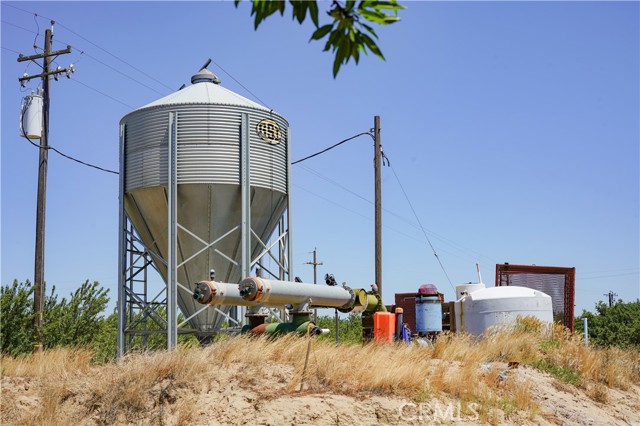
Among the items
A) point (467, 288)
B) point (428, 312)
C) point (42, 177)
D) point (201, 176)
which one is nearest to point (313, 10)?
point (428, 312)

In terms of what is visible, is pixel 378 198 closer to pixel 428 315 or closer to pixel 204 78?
pixel 204 78

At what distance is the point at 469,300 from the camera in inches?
878

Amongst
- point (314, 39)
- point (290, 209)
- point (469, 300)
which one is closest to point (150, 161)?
point (290, 209)

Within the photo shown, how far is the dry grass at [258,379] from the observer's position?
43.9 feet

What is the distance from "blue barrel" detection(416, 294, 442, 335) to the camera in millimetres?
20203

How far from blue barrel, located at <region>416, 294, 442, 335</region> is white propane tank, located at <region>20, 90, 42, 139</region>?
41.6 feet

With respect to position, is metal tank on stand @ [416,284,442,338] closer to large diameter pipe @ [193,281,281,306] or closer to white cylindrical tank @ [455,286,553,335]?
white cylindrical tank @ [455,286,553,335]

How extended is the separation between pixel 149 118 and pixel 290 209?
452 cm

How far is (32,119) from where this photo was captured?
82.1 ft

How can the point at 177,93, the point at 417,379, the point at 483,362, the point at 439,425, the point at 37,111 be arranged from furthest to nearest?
the point at 37,111 < the point at 177,93 < the point at 483,362 < the point at 417,379 < the point at 439,425

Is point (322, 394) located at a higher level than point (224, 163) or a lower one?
lower

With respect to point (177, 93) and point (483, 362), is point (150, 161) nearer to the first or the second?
point (177, 93)

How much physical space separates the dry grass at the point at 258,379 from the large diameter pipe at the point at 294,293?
766 millimetres

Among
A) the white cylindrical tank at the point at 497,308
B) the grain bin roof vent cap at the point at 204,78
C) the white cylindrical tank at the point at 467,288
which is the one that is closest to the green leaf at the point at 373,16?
the white cylindrical tank at the point at 497,308
